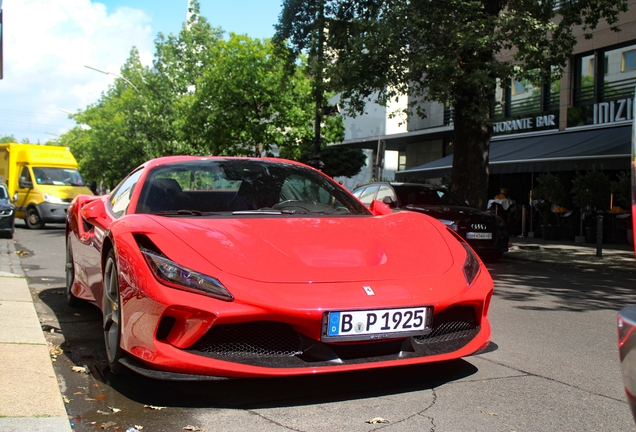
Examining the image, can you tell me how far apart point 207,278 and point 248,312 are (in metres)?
0.29

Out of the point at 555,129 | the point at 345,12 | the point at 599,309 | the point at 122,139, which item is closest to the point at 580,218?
the point at 555,129

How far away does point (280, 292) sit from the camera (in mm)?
3338

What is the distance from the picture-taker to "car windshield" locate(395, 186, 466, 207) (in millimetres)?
13174

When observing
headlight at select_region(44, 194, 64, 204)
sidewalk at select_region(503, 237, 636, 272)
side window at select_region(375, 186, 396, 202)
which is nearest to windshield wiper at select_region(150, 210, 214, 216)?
side window at select_region(375, 186, 396, 202)

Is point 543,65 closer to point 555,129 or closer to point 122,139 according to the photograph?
point 555,129

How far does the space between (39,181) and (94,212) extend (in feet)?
60.0

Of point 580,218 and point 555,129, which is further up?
point 555,129

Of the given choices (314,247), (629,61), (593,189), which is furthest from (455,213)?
(629,61)

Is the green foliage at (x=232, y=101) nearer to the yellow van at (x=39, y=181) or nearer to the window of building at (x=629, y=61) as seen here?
the yellow van at (x=39, y=181)

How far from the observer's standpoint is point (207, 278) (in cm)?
338

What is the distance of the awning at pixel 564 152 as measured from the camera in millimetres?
17422

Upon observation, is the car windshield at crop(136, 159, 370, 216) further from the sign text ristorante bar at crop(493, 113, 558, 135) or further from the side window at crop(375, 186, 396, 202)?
the sign text ristorante bar at crop(493, 113, 558, 135)

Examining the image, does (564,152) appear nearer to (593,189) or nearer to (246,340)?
(593,189)

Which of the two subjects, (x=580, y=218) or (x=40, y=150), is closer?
(x=580, y=218)
